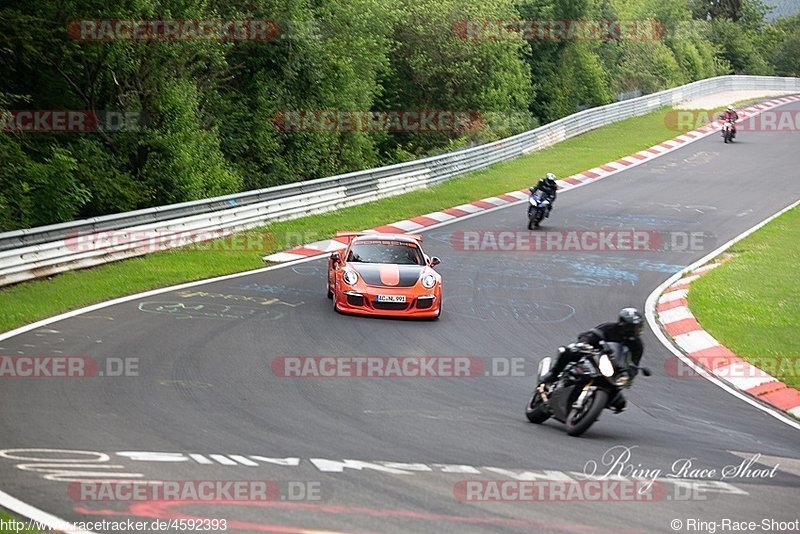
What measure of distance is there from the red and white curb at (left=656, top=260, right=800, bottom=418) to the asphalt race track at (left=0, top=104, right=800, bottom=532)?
50cm

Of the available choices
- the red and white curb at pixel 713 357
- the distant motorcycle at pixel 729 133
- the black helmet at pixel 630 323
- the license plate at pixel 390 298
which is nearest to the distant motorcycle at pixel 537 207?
the red and white curb at pixel 713 357

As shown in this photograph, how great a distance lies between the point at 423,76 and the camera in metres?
43.3

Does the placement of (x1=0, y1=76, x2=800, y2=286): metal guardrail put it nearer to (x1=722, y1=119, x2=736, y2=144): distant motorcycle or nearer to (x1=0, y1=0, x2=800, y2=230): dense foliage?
(x1=0, y1=0, x2=800, y2=230): dense foliage

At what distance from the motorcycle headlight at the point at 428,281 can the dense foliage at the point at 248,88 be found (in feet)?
30.2

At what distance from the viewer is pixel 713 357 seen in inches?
582

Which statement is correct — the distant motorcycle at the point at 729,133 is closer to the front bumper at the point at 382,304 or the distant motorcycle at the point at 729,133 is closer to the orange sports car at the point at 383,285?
the orange sports car at the point at 383,285

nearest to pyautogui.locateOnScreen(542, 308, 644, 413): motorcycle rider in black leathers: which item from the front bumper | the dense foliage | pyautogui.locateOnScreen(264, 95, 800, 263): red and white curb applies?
Answer: the front bumper

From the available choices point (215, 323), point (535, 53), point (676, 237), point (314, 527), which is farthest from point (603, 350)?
point (535, 53)

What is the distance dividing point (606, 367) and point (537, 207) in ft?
51.1

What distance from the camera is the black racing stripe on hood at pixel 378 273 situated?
16344 millimetres

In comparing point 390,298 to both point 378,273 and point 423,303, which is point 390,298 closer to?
point 423,303

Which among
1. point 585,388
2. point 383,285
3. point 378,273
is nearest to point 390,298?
point 383,285

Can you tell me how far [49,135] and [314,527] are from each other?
21.8 m

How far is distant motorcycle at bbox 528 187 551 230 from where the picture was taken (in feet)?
83.2
